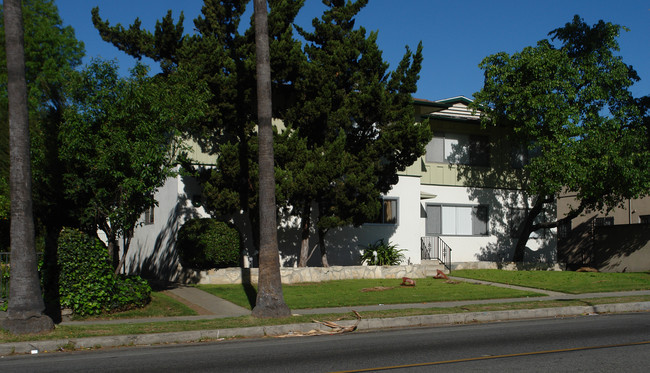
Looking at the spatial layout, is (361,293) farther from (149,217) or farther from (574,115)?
(574,115)

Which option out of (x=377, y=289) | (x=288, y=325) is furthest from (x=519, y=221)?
(x=288, y=325)

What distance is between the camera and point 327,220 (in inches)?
819

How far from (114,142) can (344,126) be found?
28.3 feet

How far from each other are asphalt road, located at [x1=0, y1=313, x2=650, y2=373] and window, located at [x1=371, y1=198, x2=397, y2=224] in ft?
40.0

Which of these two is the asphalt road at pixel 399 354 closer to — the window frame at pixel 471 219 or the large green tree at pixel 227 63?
the large green tree at pixel 227 63

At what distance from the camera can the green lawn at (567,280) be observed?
20.3 meters

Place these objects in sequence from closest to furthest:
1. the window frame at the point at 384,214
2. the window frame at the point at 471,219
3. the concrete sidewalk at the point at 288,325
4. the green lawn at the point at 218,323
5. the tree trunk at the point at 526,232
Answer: the concrete sidewalk at the point at 288,325
the green lawn at the point at 218,323
the window frame at the point at 384,214
the window frame at the point at 471,219
the tree trunk at the point at 526,232

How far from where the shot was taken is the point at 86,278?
47.4ft

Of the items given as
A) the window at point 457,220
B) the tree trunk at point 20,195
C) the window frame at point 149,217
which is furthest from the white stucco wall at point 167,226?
the window at point 457,220

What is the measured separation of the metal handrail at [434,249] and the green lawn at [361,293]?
505 centimetres

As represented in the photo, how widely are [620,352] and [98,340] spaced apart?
8856 millimetres

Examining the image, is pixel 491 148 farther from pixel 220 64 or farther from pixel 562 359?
pixel 562 359

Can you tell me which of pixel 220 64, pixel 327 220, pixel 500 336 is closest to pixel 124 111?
pixel 220 64

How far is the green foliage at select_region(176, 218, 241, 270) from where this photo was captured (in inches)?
765
